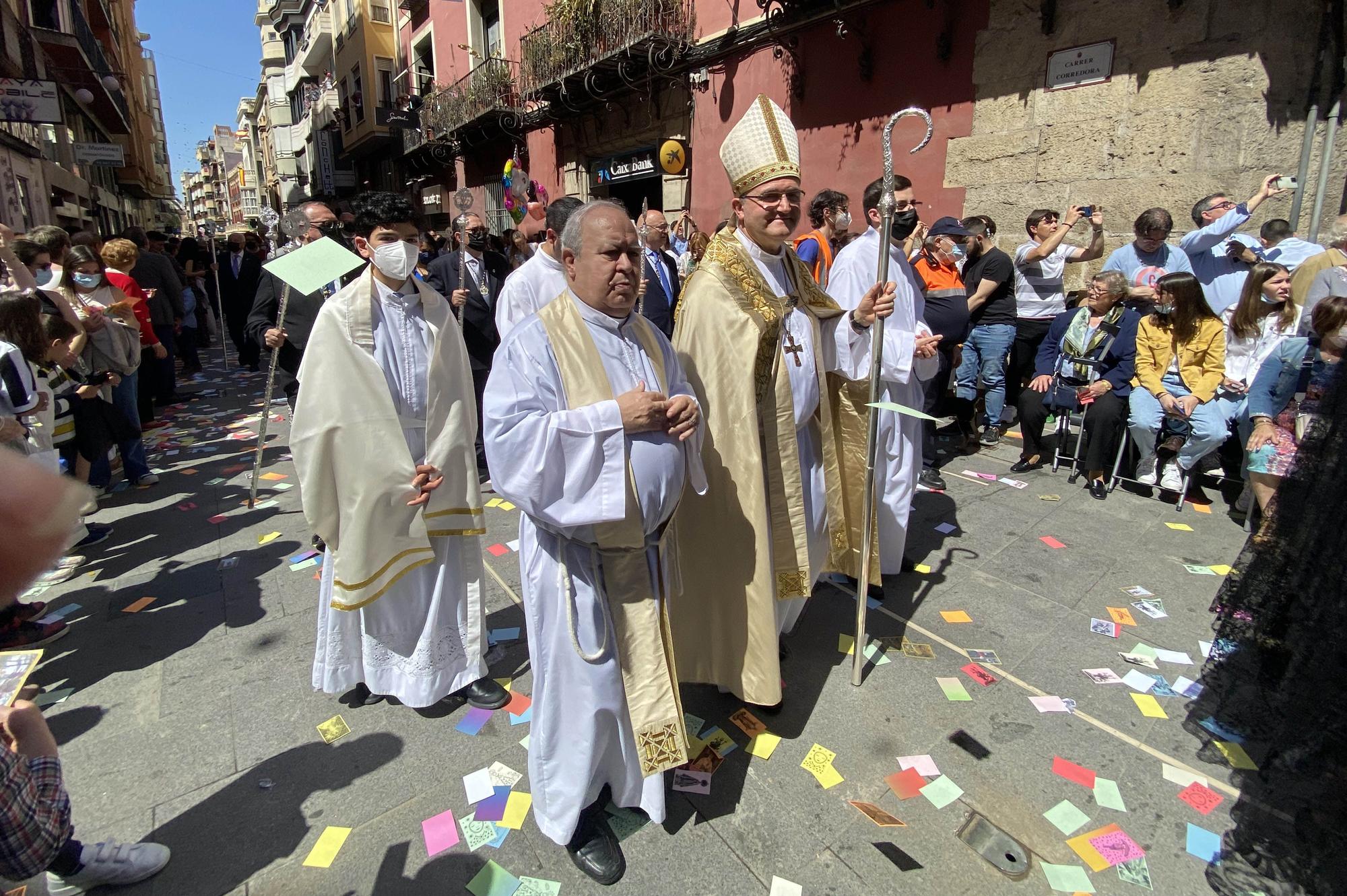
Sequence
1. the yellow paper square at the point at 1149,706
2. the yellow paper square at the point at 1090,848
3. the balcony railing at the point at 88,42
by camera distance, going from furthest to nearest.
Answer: the balcony railing at the point at 88,42 → the yellow paper square at the point at 1149,706 → the yellow paper square at the point at 1090,848

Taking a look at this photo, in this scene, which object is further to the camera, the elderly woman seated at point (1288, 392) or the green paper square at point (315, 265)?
the elderly woman seated at point (1288, 392)

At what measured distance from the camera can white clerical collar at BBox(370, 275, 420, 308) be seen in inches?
105

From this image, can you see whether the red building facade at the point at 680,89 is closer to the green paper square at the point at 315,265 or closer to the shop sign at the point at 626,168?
the shop sign at the point at 626,168

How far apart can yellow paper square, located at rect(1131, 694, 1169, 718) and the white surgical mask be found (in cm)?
342

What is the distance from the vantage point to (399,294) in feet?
9.00

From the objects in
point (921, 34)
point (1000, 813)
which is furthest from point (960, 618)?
point (921, 34)

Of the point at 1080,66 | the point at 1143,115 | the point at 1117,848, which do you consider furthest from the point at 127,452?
the point at 1143,115

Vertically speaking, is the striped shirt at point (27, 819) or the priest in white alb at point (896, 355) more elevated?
the priest in white alb at point (896, 355)

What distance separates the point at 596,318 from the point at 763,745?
5.67 feet

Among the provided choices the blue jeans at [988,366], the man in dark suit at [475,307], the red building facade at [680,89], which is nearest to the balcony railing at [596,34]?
the red building facade at [680,89]

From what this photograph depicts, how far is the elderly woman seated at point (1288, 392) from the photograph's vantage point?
3.32 meters

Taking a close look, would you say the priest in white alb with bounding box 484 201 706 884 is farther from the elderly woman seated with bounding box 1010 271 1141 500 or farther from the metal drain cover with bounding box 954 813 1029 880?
the elderly woman seated with bounding box 1010 271 1141 500

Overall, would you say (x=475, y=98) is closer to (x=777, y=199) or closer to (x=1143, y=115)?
(x=1143, y=115)

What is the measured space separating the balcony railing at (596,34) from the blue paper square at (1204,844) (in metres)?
12.1
